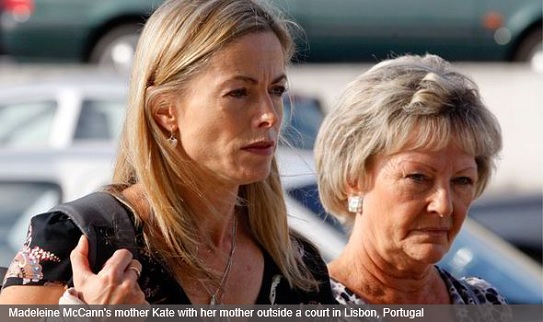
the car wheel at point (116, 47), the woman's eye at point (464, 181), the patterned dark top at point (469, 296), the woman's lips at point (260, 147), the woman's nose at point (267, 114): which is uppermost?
the car wheel at point (116, 47)

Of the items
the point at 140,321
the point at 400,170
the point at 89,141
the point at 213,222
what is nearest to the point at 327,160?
the point at 400,170

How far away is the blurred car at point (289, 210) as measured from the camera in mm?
4828

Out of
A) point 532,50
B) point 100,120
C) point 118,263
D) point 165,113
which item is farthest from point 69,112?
point 532,50

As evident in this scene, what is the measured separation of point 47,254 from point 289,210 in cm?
219

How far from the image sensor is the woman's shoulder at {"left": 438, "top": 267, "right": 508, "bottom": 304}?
3512 mm

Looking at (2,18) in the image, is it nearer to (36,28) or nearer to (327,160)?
(36,28)

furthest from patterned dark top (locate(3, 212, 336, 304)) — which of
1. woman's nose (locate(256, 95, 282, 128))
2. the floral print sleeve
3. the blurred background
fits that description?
the blurred background

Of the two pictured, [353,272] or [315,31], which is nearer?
[353,272]

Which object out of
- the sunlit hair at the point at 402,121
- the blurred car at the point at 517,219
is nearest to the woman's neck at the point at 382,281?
the sunlit hair at the point at 402,121

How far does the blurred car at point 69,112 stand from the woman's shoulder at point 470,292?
8.93ft

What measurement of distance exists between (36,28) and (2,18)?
282mm

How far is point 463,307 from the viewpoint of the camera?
346 centimetres

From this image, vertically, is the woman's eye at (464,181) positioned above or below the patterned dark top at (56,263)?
above

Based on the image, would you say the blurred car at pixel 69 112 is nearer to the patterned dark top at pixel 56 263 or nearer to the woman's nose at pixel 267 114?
the woman's nose at pixel 267 114
